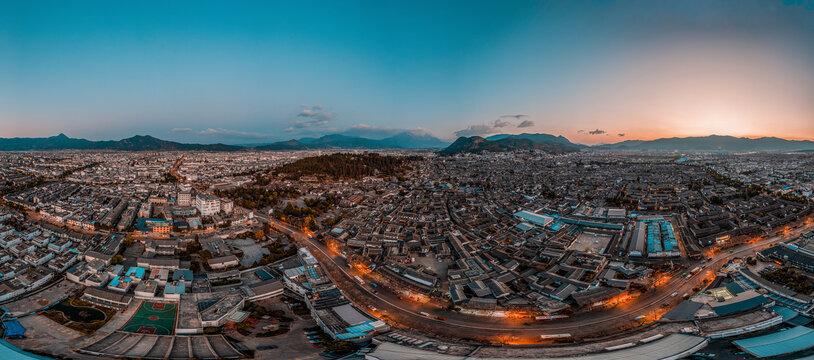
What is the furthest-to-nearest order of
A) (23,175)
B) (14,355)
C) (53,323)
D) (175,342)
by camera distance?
(23,175), (53,323), (175,342), (14,355)

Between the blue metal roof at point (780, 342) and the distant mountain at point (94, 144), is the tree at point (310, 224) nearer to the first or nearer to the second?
the blue metal roof at point (780, 342)

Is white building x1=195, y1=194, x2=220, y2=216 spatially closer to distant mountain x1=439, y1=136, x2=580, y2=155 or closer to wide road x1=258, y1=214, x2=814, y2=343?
wide road x1=258, y1=214, x2=814, y2=343

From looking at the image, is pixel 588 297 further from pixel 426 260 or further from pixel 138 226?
pixel 138 226

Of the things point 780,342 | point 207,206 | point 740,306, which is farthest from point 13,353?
point 740,306

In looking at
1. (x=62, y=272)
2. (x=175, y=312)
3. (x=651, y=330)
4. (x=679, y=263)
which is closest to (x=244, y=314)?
(x=175, y=312)

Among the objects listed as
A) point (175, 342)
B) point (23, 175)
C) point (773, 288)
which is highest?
point (23, 175)

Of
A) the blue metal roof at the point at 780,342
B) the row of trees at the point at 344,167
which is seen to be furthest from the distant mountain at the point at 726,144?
the blue metal roof at the point at 780,342
